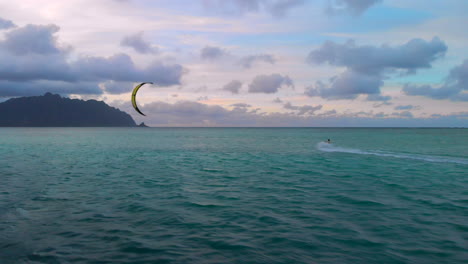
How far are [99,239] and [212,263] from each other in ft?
17.8

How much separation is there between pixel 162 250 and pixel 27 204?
40.9ft

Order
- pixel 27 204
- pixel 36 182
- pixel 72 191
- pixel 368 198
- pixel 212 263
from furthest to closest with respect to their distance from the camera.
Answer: pixel 36 182 < pixel 72 191 < pixel 368 198 < pixel 27 204 < pixel 212 263

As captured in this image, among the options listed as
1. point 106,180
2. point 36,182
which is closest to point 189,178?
point 106,180

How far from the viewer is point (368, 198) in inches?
869

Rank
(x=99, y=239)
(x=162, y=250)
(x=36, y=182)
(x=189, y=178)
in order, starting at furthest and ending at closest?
(x=189, y=178) < (x=36, y=182) < (x=99, y=239) < (x=162, y=250)

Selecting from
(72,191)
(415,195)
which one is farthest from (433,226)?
(72,191)

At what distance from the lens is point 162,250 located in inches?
480

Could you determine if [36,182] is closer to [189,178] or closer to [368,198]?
[189,178]

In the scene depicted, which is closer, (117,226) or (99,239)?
(99,239)

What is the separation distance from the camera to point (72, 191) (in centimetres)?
2403

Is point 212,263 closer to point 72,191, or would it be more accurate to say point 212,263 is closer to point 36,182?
point 72,191

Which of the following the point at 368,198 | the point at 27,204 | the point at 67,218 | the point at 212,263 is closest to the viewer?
the point at 212,263

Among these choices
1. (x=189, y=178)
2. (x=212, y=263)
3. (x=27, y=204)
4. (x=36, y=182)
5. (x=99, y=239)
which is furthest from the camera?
(x=189, y=178)

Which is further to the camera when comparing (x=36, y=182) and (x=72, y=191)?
(x=36, y=182)
